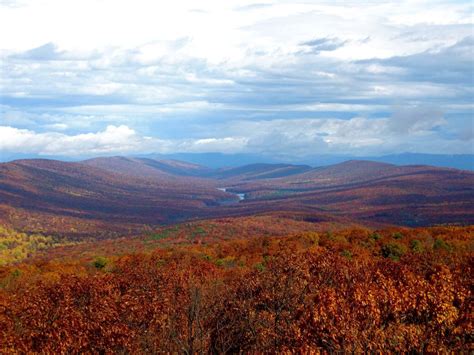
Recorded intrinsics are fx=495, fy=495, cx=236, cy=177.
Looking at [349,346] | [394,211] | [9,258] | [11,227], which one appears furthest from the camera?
[394,211]

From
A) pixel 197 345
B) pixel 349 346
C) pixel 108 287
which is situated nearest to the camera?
pixel 349 346

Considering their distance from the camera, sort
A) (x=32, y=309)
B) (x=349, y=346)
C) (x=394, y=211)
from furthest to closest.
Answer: (x=394, y=211), (x=32, y=309), (x=349, y=346)

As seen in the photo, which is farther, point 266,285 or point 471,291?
point 266,285

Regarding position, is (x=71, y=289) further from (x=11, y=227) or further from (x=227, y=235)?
(x=11, y=227)

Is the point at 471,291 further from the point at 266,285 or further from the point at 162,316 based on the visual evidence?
the point at 162,316

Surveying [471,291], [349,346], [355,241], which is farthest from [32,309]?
[355,241]

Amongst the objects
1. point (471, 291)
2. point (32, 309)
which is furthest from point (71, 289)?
Answer: point (471, 291)

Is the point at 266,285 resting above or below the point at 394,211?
above

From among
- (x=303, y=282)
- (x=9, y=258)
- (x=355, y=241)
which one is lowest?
(x=9, y=258)

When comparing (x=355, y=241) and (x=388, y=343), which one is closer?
(x=388, y=343)
